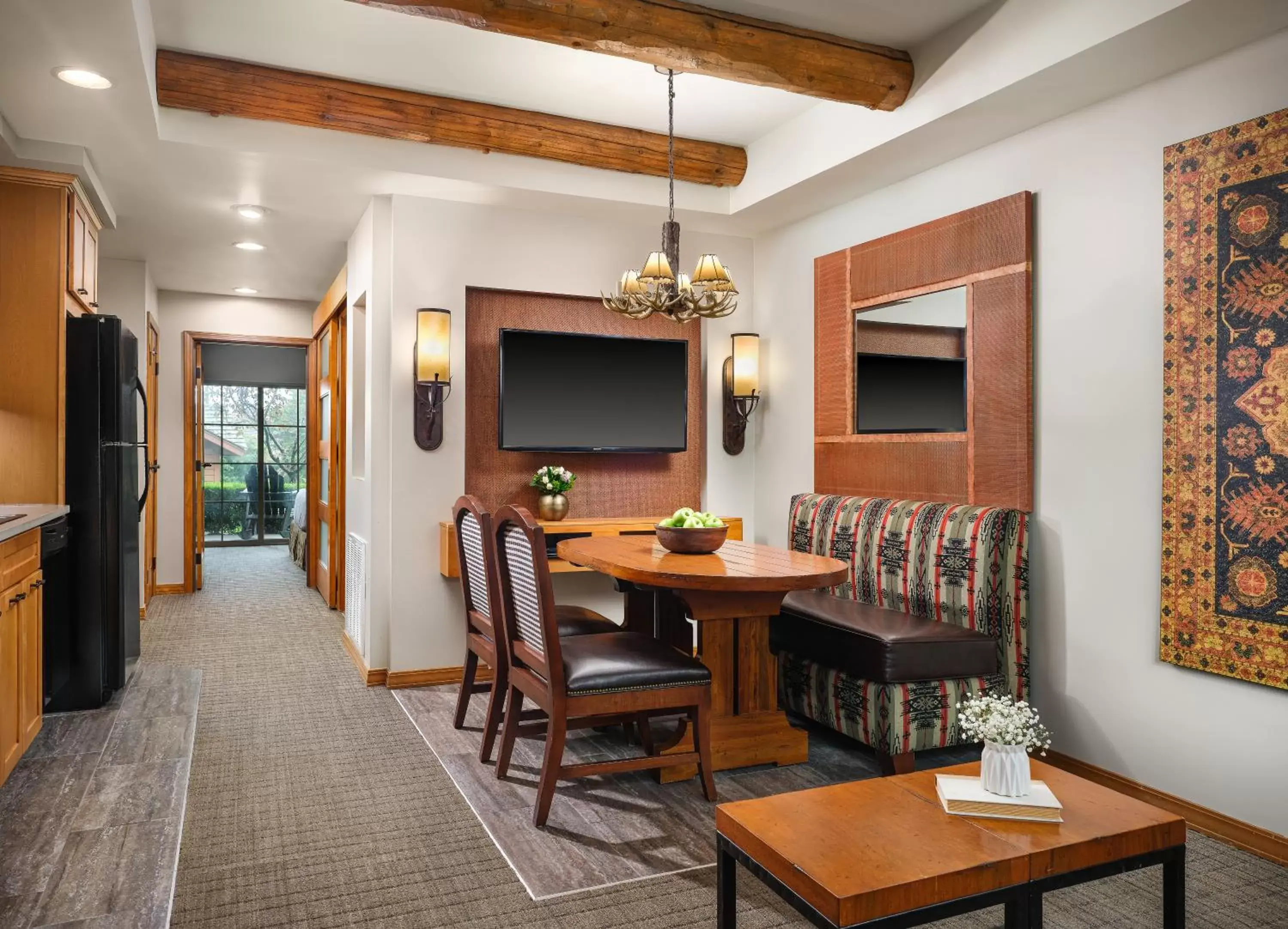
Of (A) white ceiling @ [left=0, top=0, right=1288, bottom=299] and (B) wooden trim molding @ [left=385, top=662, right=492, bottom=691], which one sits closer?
(A) white ceiling @ [left=0, top=0, right=1288, bottom=299]

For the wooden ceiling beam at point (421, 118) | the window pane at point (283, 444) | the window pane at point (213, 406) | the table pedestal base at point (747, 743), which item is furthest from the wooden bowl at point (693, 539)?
the window pane at point (213, 406)

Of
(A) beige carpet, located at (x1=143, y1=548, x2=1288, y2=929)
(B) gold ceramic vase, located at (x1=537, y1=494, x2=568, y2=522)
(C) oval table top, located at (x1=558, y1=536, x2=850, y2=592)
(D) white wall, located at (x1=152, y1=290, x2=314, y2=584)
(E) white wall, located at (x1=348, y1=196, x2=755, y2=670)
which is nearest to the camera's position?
(A) beige carpet, located at (x1=143, y1=548, x2=1288, y2=929)

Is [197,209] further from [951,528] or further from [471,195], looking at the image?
[951,528]

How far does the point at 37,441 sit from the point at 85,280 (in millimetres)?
974

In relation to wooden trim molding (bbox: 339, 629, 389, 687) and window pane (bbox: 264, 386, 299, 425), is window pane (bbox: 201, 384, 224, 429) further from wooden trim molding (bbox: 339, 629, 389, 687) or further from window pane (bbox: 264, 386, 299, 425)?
wooden trim molding (bbox: 339, 629, 389, 687)

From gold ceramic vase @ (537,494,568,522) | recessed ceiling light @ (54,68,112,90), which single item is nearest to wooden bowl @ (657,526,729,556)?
gold ceramic vase @ (537,494,568,522)

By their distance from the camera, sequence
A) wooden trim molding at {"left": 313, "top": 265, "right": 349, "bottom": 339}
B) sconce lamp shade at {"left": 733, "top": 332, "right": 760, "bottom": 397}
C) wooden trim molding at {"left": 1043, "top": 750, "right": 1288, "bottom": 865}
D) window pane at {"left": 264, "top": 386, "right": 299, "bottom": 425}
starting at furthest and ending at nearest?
1. window pane at {"left": 264, "top": 386, "right": 299, "bottom": 425}
2. wooden trim molding at {"left": 313, "top": 265, "right": 349, "bottom": 339}
3. sconce lamp shade at {"left": 733, "top": 332, "right": 760, "bottom": 397}
4. wooden trim molding at {"left": 1043, "top": 750, "right": 1288, "bottom": 865}

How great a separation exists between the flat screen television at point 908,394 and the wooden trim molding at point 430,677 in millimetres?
2219

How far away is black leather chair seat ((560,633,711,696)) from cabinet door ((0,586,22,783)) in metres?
1.79

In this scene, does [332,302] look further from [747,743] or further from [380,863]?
[380,863]

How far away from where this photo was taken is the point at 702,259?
12.2 feet

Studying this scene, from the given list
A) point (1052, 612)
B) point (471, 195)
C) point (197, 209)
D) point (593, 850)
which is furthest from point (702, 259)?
point (197, 209)

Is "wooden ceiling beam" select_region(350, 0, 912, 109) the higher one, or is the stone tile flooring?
"wooden ceiling beam" select_region(350, 0, 912, 109)

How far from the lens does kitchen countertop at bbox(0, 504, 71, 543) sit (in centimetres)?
285
